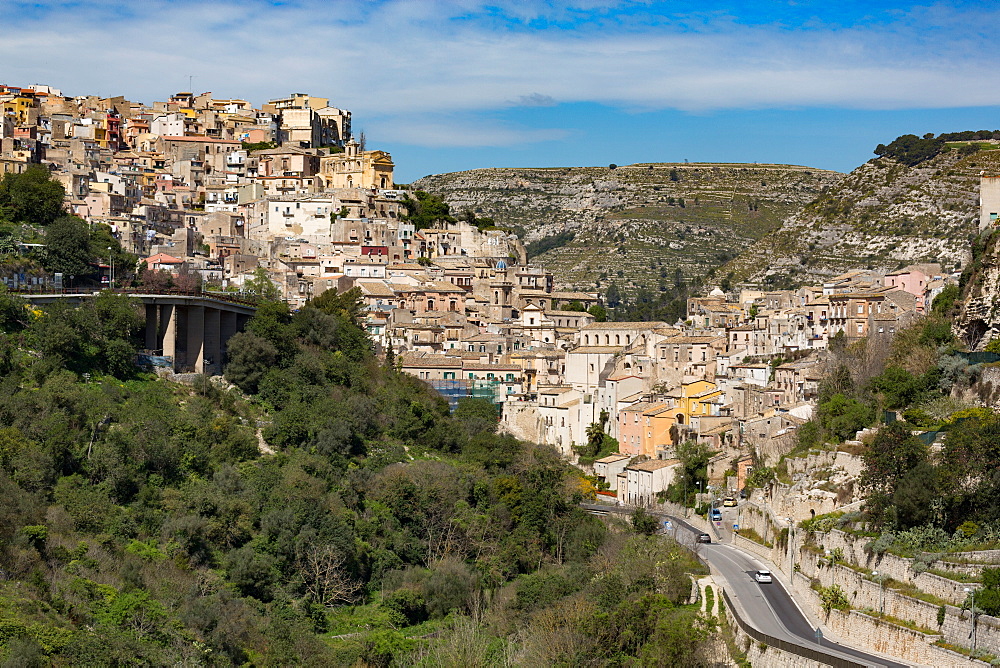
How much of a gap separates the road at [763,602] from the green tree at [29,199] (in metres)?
32.1

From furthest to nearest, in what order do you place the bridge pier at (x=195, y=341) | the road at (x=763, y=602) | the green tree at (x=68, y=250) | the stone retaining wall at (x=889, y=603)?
1. the green tree at (x=68, y=250)
2. the bridge pier at (x=195, y=341)
3. the road at (x=763, y=602)
4. the stone retaining wall at (x=889, y=603)

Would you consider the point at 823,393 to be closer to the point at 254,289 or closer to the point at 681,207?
the point at 254,289

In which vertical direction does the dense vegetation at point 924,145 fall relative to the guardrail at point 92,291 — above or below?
above

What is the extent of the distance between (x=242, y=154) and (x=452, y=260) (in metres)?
17.7

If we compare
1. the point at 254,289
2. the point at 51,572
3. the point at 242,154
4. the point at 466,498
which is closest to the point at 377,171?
the point at 242,154

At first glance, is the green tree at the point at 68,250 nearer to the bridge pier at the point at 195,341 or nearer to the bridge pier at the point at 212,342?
the bridge pier at the point at 212,342

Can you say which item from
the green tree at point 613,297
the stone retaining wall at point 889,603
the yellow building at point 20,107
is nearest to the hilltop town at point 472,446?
the stone retaining wall at point 889,603

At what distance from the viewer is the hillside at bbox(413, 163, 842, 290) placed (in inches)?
4491

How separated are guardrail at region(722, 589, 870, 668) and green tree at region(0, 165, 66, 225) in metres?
39.0

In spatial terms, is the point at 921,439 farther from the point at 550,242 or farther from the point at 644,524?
the point at 550,242

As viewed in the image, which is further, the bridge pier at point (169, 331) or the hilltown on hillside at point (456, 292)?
the hilltown on hillside at point (456, 292)

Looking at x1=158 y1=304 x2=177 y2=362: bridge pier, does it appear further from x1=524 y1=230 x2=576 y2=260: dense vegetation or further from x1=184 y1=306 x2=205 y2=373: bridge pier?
x1=524 y1=230 x2=576 y2=260: dense vegetation

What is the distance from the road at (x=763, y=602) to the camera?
28.3 m

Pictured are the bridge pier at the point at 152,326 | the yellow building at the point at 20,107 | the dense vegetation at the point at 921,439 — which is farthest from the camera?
the yellow building at the point at 20,107
